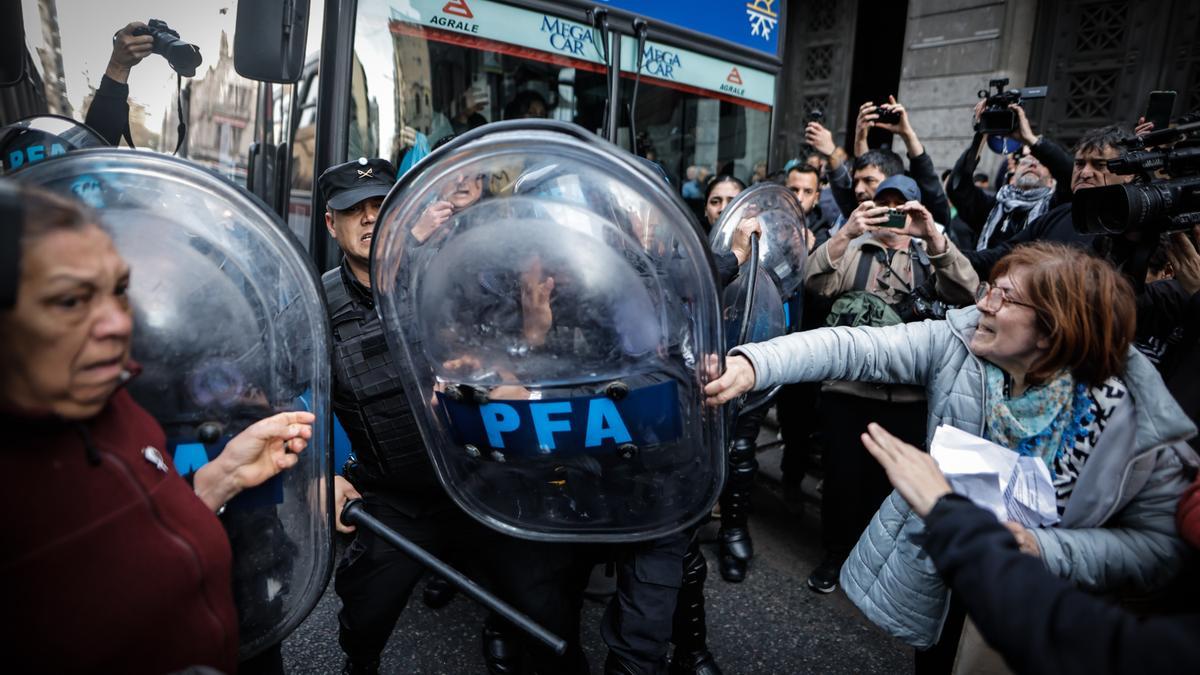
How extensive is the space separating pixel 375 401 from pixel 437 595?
1431 mm

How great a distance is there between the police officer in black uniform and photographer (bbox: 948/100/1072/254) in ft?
9.94

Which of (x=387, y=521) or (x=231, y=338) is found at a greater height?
(x=231, y=338)

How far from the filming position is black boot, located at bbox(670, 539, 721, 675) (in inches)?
83.8

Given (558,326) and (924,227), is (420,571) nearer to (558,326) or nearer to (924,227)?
(558,326)

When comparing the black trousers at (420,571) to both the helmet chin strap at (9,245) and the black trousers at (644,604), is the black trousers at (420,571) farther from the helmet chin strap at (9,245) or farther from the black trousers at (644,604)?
the helmet chin strap at (9,245)

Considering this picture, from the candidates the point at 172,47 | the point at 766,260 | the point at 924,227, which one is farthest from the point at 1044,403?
the point at 172,47

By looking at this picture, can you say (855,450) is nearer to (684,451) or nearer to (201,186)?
(684,451)

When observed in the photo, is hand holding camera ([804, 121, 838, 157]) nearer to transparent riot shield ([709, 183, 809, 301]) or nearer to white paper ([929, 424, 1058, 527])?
transparent riot shield ([709, 183, 809, 301])

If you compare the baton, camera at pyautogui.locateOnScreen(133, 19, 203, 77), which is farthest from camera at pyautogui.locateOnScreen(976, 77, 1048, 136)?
camera at pyautogui.locateOnScreen(133, 19, 203, 77)

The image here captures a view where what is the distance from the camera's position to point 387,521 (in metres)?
1.80

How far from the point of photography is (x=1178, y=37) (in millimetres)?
6102

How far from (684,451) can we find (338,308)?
1.07 m

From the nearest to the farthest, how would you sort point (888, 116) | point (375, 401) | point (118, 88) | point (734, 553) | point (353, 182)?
point (375, 401) → point (353, 182) → point (118, 88) → point (734, 553) → point (888, 116)

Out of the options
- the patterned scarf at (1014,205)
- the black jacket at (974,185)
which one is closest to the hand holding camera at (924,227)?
the black jacket at (974,185)
